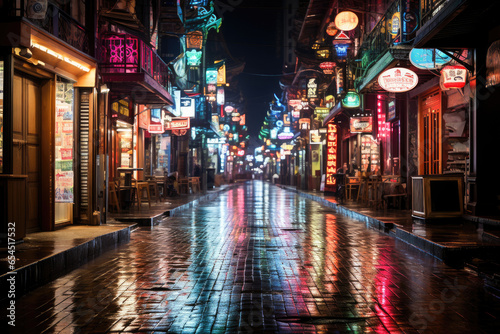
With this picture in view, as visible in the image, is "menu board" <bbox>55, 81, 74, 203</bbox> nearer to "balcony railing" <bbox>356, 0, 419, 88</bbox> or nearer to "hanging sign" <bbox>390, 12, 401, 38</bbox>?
"balcony railing" <bbox>356, 0, 419, 88</bbox>

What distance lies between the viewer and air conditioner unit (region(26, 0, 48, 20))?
8.50 metres

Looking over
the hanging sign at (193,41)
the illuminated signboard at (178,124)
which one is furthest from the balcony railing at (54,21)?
the hanging sign at (193,41)

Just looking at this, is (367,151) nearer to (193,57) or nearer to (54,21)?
(193,57)

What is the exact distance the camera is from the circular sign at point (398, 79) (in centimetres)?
1527

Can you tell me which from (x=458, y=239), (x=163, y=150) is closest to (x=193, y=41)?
(x=163, y=150)

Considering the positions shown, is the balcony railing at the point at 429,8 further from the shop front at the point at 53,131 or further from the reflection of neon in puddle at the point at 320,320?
the reflection of neon in puddle at the point at 320,320

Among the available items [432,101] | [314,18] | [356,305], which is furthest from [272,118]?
[356,305]

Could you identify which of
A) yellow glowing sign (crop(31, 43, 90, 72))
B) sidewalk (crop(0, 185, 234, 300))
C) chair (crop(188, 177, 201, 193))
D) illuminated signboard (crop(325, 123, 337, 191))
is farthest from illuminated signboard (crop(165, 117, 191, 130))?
yellow glowing sign (crop(31, 43, 90, 72))

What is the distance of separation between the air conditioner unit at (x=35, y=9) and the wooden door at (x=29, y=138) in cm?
169

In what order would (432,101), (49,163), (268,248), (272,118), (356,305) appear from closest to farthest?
(356,305) < (268,248) < (49,163) < (432,101) < (272,118)

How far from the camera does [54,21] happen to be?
33.4 feet

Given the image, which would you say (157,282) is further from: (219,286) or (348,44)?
(348,44)

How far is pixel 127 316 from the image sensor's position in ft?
16.4

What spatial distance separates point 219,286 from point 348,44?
24493 mm
